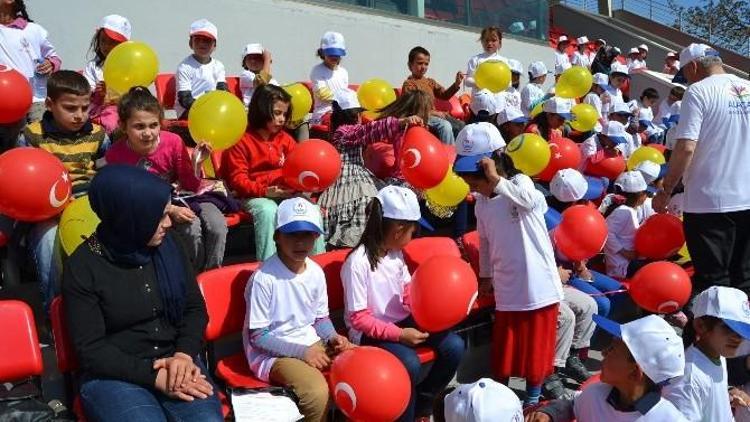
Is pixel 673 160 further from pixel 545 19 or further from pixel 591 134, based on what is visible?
pixel 545 19

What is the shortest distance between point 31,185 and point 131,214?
96cm

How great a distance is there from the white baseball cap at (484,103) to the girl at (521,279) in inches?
115

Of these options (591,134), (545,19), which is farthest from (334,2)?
(545,19)

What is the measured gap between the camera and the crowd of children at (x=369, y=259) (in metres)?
2.56

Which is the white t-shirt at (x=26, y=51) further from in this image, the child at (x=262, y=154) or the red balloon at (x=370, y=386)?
the red balloon at (x=370, y=386)

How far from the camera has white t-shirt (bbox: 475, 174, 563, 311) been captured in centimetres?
361

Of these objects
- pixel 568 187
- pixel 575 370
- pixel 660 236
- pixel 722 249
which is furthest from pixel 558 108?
pixel 575 370

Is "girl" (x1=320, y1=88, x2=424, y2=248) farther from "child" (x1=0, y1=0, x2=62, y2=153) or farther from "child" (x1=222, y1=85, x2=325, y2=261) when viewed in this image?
"child" (x1=0, y1=0, x2=62, y2=153)

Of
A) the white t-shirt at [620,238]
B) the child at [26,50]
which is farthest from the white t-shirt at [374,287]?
the child at [26,50]

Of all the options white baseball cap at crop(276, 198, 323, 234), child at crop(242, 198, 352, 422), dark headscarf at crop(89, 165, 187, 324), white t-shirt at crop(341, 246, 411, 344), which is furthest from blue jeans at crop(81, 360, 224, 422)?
white t-shirt at crop(341, 246, 411, 344)

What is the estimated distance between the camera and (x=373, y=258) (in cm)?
355

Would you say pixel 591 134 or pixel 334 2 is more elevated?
pixel 334 2

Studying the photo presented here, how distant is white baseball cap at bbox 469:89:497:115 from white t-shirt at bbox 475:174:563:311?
9.77 feet

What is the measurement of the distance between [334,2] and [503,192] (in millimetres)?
6757
